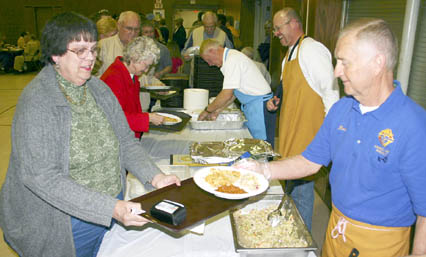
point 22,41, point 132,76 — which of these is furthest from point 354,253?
point 22,41

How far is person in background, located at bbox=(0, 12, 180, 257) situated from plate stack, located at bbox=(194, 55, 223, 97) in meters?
2.27

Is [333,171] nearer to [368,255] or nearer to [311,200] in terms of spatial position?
[368,255]

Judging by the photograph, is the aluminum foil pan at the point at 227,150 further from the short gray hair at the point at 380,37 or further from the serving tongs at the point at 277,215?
the short gray hair at the point at 380,37

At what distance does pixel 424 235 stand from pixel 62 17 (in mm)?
1444

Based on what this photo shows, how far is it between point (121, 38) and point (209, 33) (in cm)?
196

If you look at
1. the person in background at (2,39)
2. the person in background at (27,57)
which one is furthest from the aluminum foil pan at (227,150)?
the person in background at (2,39)

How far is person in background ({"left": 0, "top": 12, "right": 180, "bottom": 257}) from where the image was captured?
4.02 ft

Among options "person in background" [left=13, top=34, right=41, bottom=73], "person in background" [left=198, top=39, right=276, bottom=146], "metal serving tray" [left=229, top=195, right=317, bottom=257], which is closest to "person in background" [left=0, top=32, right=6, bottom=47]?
"person in background" [left=13, top=34, right=41, bottom=73]

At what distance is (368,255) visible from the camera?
1.25 meters

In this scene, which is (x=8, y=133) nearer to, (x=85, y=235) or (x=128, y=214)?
(x=85, y=235)

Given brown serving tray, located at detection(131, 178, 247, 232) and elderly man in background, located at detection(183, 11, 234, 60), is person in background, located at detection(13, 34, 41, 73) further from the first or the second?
brown serving tray, located at detection(131, 178, 247, 232)

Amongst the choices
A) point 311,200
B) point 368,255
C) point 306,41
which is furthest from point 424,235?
point 306,41

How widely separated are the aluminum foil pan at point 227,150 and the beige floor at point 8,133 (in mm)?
1144

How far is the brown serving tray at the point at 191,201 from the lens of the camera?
119 centimetres
